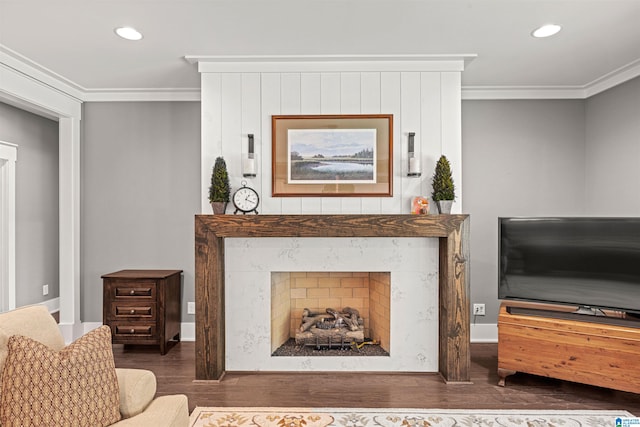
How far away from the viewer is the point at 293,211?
10.6ft

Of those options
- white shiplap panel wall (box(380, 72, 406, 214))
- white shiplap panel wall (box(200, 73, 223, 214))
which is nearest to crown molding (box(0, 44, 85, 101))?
white shiplap panel wall (box(200, 73, 223, 214))

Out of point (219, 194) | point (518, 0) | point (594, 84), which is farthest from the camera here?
point (594, 84)

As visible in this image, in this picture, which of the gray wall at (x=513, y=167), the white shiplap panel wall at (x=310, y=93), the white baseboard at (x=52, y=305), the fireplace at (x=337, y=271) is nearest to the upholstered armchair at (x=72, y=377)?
the fireplace at (x=337, y=271)

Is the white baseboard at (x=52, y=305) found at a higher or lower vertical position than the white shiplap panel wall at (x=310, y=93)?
lower

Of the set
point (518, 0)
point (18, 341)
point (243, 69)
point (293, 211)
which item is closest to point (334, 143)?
point (293, 211)

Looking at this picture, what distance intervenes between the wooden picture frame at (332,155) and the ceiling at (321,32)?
21.2 inches

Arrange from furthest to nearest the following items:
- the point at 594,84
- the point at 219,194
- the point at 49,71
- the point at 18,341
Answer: the point at 594,84
the point at 49,71
the point at 219,194
the point at 18,341

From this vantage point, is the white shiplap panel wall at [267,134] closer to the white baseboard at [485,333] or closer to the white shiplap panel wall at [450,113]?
the white shiplap panel wall at [450,113]

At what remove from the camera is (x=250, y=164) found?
3.12 meters

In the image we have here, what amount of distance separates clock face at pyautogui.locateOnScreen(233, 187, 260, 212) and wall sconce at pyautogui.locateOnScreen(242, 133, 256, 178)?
0.42 feet

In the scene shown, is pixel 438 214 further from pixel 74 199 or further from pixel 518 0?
pixel 74 199

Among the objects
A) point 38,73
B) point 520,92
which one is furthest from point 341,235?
point 38,73

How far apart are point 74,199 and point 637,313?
4.97m

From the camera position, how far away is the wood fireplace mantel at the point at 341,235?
303 centimetres
